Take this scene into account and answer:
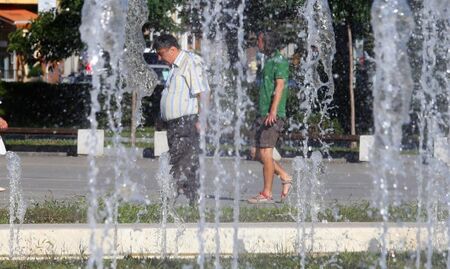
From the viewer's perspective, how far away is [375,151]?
6.93m

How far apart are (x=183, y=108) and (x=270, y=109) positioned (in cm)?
120

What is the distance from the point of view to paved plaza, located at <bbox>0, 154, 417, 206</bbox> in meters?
11.7

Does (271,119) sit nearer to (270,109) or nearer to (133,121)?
(270,109)

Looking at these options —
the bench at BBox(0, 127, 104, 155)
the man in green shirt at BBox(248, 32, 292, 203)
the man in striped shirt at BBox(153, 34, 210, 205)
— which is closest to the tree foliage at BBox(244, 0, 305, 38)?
the bench at BBox(0, 127, 104, 155)

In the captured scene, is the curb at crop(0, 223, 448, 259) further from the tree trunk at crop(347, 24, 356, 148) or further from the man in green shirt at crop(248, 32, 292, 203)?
the tree trunk at crop(347, 24, 356, 148)

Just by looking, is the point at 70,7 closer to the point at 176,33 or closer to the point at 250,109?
the point at 176,33

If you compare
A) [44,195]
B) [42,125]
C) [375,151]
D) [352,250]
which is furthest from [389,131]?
[42,125]

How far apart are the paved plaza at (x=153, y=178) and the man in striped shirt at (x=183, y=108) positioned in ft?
3.37

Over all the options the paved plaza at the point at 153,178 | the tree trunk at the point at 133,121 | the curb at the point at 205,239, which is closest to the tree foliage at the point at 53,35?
the tree trunk at the point at 133,121

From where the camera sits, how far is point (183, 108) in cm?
916

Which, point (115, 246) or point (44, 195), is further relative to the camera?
point (44, 195)

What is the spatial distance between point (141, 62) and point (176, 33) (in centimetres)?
215

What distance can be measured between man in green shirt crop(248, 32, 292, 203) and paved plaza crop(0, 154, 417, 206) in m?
0.41

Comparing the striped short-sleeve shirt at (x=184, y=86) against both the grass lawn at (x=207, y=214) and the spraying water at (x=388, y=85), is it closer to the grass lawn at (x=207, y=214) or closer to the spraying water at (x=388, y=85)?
the grass lawn at (x=207, y=214)
